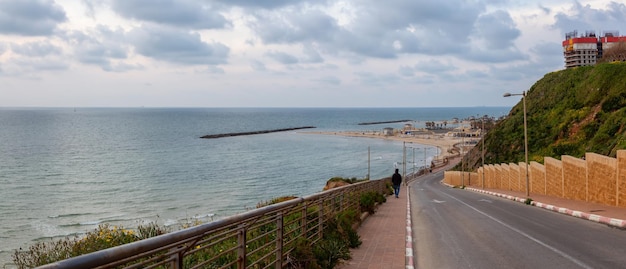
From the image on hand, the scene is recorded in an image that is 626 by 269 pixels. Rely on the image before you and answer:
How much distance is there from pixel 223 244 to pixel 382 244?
441 centimetres

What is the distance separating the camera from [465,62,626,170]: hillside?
49.7m

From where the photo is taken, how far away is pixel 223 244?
1002 cm

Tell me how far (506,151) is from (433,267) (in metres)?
64.8

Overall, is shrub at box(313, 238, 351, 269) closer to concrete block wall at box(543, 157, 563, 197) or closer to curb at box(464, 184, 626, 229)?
curb at box(464, 184, 626, 229)

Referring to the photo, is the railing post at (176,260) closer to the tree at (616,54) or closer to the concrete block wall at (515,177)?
the concrete block wall at (515,177)

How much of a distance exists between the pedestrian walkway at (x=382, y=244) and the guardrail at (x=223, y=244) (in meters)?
1.01

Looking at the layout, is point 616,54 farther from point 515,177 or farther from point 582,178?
point 582,178

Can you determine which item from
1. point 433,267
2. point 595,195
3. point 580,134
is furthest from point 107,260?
point 580,134

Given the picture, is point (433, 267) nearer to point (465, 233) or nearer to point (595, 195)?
point (465, 233)

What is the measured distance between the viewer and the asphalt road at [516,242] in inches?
412

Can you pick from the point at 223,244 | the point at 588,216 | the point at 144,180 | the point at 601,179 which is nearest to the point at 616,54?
the point at 601,179

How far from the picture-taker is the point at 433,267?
10.3 metres

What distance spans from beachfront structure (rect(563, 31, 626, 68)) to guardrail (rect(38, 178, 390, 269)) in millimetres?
109753

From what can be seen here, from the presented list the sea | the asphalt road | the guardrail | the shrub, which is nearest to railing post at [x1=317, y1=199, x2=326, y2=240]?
the guardrail
